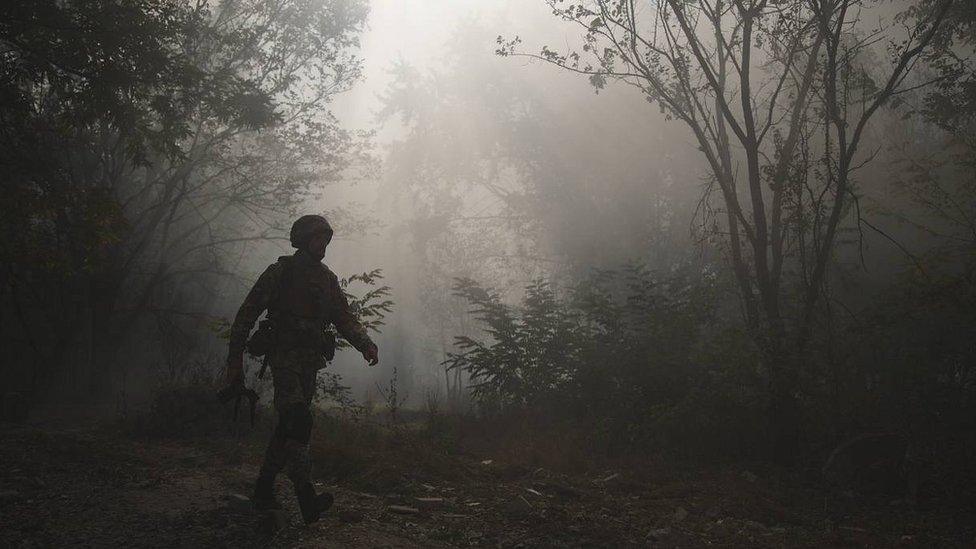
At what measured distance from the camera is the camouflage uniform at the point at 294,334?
432cm

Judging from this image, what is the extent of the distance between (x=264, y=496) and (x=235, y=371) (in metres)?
0.89

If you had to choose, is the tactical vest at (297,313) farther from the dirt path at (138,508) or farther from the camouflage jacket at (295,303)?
the dirt path at (138,508)

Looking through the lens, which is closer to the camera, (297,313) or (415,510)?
(297,313)

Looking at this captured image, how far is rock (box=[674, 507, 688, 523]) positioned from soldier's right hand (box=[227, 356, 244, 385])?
3.50 m

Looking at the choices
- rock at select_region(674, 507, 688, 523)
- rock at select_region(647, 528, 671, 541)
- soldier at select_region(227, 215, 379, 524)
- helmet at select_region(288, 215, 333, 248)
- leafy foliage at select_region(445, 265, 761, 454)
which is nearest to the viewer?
soldier at select_region(227, 215, 379, 524)

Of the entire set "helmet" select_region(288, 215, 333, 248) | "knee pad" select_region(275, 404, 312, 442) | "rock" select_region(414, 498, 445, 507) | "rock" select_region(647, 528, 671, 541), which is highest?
"helmet" select_region(288, 215, 333, 248)

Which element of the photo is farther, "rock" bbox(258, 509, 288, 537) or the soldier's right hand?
the soldier's right hand

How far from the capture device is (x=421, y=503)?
5.28 metres

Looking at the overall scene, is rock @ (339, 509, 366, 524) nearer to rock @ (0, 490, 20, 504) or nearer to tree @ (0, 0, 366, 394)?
rock @ (0, 490, 20, 504)

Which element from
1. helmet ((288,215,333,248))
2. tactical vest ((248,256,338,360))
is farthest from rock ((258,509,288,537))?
helmet ((288,215,333,248))

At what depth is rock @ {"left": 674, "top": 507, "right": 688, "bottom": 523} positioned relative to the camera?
5.19 meters

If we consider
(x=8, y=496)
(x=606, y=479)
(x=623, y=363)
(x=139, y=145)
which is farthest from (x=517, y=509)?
(x=139, y=145)

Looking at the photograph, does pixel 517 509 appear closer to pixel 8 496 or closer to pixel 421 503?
pixel 421 503

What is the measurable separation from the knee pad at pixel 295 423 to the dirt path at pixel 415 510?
0.52 meters
